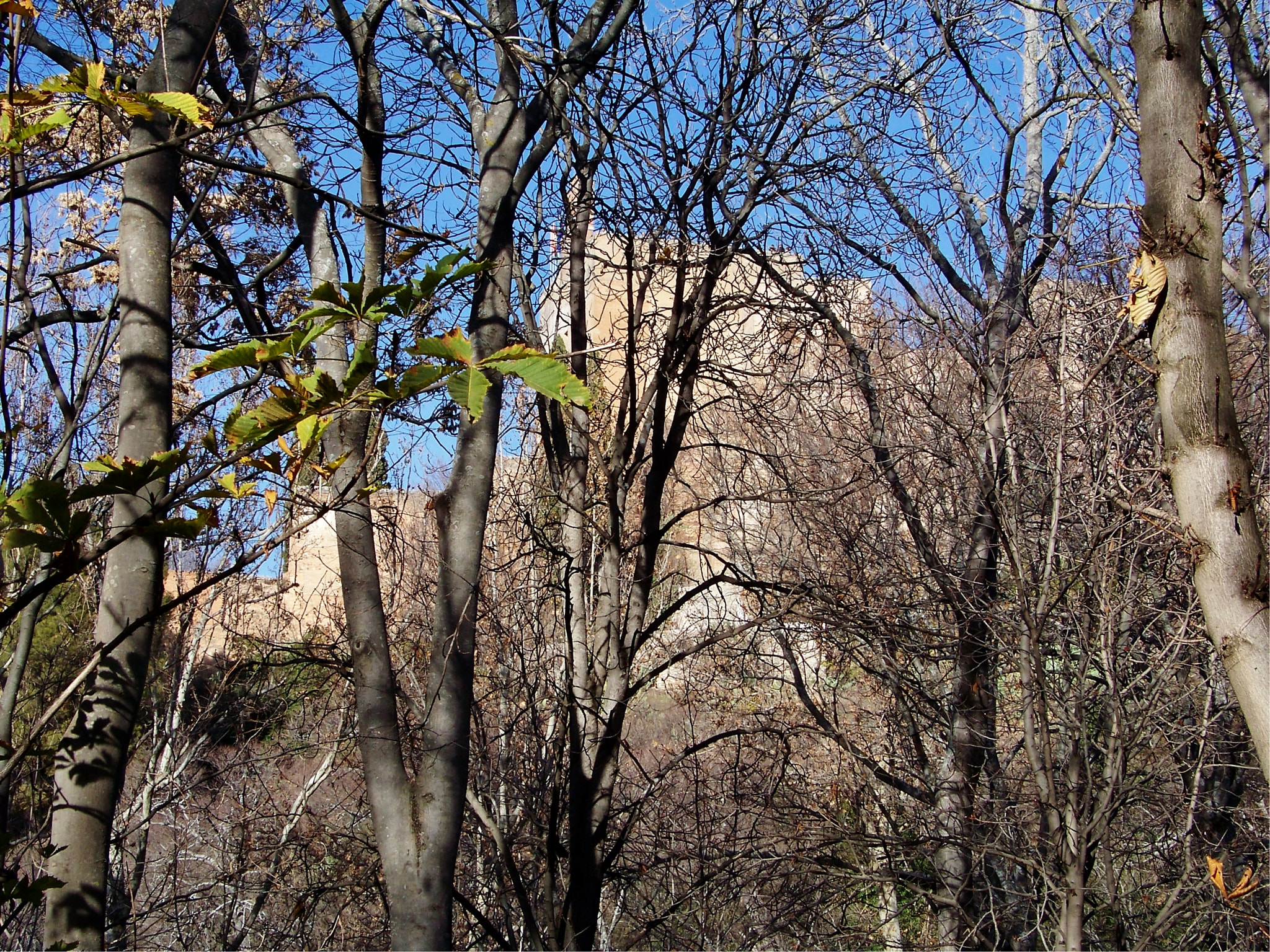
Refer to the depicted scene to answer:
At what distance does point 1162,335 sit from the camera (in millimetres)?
2959

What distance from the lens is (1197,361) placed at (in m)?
2.88

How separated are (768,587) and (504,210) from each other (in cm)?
268

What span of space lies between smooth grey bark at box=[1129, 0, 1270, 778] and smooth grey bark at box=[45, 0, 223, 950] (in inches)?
109

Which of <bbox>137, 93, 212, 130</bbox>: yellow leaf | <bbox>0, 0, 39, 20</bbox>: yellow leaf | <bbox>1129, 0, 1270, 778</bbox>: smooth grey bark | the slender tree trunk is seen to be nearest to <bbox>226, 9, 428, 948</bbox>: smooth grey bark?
the slender tree trunk

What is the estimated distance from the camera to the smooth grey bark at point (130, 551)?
6.64ft

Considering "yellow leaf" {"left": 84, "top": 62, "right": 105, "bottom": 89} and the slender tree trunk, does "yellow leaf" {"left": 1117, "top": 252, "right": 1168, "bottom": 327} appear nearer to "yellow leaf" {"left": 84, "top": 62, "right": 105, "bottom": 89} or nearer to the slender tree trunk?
the slender tree trunk

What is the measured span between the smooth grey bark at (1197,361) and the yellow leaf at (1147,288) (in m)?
0.02

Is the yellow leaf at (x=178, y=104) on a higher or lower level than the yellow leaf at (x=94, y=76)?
lower

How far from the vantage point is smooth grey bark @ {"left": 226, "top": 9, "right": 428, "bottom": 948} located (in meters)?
3.31

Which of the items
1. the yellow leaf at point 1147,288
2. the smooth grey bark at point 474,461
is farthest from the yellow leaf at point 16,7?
the yellow leaf at point 1147,288

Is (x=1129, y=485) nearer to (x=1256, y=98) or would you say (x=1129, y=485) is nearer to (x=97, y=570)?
(x=1256, y=98)

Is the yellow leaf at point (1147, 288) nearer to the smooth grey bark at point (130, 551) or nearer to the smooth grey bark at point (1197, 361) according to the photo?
the smooth grey bark at point (1197, 361)

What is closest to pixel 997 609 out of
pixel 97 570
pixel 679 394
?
pixel 679 394

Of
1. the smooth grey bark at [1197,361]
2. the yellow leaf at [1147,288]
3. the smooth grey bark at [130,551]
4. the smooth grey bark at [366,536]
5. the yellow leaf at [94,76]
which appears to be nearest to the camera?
the yellow leaf at [94,76]
